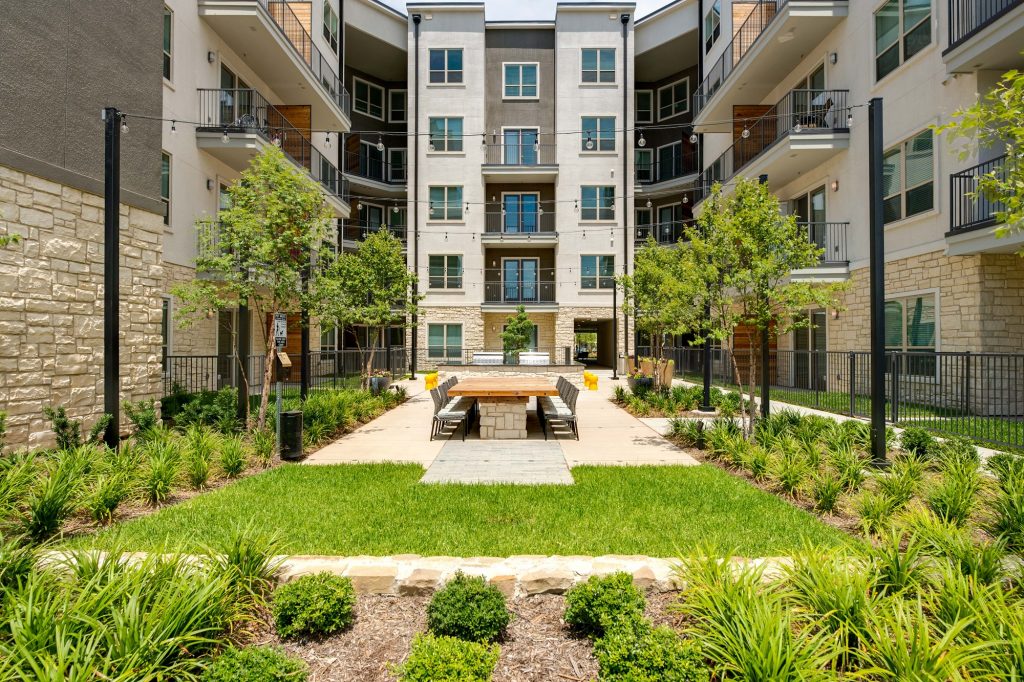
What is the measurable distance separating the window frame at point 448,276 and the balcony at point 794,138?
1461cm

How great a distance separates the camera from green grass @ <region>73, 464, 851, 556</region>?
463 cm

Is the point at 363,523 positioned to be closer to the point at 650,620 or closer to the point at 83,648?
the point at 83,648

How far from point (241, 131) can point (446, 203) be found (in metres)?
16.6

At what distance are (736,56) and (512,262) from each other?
15.5 meters

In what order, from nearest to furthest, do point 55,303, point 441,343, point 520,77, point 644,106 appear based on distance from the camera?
point 55,303
point 441,343
point 520,77
point 644,106

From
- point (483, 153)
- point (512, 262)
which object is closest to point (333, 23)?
point (483, 153)

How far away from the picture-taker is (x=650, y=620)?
11.0 feet

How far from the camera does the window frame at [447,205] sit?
30.8 metres

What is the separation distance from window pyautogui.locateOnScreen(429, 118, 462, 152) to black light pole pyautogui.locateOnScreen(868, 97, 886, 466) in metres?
26.1

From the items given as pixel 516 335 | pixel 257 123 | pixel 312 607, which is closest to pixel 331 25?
pixel 257 123

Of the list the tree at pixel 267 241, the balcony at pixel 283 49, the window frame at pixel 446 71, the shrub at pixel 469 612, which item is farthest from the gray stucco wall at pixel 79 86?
the window frame at pixel 446 71

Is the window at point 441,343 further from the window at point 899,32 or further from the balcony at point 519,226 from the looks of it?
the window at point 899,32

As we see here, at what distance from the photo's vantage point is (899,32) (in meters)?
14.2

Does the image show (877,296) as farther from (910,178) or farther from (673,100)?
(673,100)
